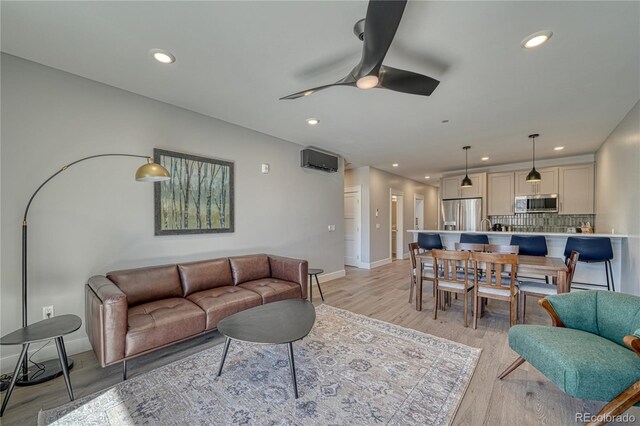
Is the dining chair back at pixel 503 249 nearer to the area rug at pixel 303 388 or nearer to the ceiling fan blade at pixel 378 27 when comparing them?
the area rug at pixel 303 388

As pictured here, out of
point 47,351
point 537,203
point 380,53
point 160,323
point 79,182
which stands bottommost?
point 47,351

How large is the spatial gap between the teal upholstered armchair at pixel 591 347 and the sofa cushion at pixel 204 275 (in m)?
2.89

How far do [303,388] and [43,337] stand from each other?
5.94ft

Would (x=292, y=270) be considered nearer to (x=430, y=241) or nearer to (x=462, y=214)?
(x=430, y=241)

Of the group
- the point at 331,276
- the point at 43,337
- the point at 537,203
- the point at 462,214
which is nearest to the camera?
the point at 43,337

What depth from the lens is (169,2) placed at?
5.36ft

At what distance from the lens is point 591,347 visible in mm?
1604

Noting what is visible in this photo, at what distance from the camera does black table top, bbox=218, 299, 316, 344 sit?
72.2 inches

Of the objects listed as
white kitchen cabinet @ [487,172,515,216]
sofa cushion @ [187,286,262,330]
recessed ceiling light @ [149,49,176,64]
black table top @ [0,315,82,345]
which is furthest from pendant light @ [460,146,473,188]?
black table top @ [0,315,82,345]

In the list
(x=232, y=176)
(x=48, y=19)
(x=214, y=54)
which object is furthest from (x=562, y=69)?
(x=48, y=19)

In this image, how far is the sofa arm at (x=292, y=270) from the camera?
11.0 feet

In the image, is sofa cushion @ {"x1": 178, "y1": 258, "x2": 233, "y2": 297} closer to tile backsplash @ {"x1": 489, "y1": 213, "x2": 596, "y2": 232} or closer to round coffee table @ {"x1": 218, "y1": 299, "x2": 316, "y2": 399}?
round coffee table @ {"x1": 218, "y1": 299, "x2": 316, "y2": 399}

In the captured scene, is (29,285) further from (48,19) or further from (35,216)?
(48,19)

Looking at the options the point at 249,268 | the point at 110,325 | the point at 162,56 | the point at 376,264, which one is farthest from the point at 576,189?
the point at 110,325
